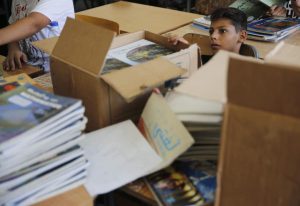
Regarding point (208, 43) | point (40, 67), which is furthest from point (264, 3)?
point (40, 67)

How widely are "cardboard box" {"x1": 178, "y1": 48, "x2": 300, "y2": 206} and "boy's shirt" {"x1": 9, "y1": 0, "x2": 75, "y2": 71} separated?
4.58 ft

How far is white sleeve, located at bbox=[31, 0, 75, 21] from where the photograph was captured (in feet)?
6.25

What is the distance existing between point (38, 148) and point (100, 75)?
13.0 inches

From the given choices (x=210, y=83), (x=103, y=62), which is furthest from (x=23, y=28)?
(x=210, y=83)

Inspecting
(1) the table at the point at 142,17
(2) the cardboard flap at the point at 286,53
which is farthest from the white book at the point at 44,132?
(1) the table at the point at 142,17

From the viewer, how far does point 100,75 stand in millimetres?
1129

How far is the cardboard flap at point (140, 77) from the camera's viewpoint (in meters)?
1.06

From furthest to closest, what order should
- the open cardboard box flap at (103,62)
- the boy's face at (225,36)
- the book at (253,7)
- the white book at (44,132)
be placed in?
the book at (253,7)
the boy's face at (225,36)
the open cardboard box flap at (103,62)
the white book at (44,132)

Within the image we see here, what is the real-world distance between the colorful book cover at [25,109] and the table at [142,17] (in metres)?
1.33

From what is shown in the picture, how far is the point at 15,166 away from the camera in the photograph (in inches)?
34.8

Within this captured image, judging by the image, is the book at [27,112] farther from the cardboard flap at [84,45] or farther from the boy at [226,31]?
the boy at [226,31]

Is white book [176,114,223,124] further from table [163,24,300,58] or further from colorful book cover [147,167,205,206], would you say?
table [163,24,300,58]

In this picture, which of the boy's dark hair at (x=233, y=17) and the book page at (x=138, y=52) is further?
the boy's dark hair at (x=233, y=17)

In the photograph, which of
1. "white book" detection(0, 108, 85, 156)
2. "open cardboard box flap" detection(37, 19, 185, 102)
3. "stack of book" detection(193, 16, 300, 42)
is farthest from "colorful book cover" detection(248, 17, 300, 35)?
"white book" detection(0, 108, 85, 156)
